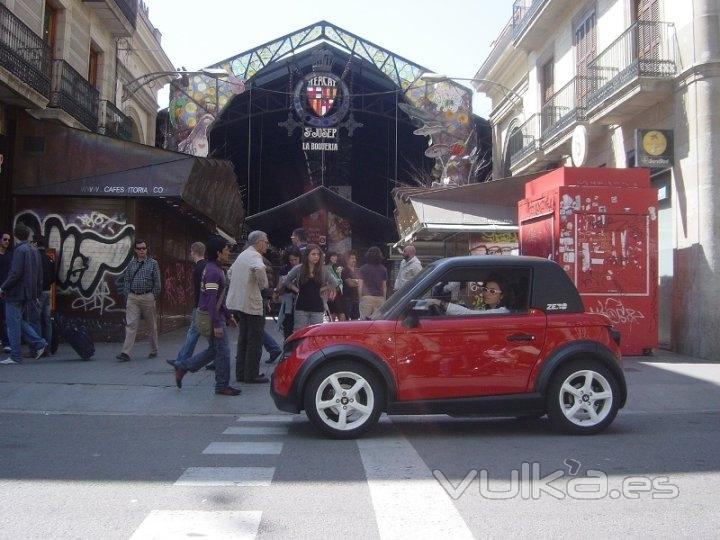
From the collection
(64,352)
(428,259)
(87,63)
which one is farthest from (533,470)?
(87,63)

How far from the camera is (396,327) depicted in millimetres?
6102

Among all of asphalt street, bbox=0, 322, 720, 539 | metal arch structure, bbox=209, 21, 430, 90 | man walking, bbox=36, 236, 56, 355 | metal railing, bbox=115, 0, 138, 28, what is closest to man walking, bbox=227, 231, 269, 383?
asphalt street, bbox=0, 322, 720, 539

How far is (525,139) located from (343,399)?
16653 millimetres

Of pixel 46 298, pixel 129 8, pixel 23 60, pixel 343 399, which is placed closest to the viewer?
pixel 343 399

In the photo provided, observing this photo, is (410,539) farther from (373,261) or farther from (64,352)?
(64,352)

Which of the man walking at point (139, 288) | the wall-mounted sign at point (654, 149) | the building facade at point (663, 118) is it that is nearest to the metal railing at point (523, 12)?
the building facade at point (663, 118)

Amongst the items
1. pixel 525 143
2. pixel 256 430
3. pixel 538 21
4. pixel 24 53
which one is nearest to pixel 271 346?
pixel 256 430

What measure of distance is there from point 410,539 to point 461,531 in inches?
11.8

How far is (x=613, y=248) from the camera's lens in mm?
11625

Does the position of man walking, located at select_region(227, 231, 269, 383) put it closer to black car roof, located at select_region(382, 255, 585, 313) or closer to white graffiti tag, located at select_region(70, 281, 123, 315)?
black car roof, located at select_region(382, 255, 585, 313)

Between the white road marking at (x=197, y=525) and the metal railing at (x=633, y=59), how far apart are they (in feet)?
39.8

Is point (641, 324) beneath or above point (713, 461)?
above

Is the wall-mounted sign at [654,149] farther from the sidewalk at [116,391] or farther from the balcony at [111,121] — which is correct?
the balcony at [111,121]

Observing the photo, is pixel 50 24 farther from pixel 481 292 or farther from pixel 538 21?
pixel 481 292
